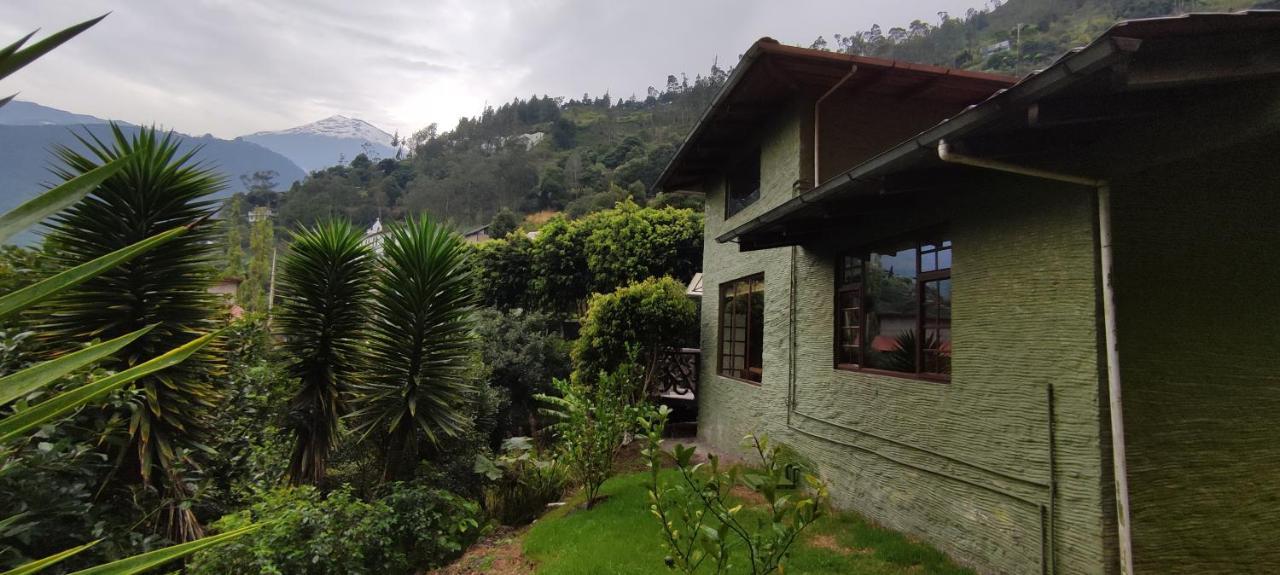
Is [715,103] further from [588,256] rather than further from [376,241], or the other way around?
[588,256]

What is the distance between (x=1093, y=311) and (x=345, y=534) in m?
6.21

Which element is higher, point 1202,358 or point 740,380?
point 1202,358

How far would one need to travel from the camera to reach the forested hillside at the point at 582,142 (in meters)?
48.2

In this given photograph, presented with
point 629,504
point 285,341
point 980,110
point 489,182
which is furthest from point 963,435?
point 489,182

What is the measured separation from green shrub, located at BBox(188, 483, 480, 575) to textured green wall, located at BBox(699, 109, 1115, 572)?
4394 millimetres

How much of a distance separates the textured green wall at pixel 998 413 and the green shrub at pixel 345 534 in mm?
4394

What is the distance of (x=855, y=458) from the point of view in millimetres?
6477

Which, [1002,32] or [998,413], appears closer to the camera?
[998,413]

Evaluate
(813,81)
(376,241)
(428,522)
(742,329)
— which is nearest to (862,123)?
(813,81)

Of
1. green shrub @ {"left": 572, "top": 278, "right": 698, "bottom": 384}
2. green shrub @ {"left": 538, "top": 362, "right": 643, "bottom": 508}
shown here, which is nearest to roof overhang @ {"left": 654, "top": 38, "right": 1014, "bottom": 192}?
A: green shrub @ {"left": 572, "top": 278, "right": 698, "bottom": 384}

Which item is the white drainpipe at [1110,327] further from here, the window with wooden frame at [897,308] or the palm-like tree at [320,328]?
the palm-like tree at [320,328]

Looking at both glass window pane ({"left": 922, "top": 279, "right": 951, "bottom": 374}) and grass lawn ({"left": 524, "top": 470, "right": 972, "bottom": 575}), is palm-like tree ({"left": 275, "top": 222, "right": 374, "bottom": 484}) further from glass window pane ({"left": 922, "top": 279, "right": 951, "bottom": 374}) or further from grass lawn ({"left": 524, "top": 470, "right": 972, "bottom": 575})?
glass window pane ({"left": 922, "top": 279, "right": 951, "bottom": 374})

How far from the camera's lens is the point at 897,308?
611 centimetres

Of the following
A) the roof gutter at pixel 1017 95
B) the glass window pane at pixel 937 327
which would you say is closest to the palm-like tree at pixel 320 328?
the roof gutter at pixel 1017 95
